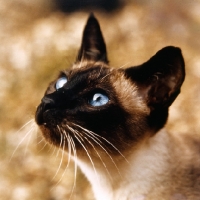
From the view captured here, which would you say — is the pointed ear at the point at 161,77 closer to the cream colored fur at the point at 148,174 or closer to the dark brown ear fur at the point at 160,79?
the dark brown ear fur at the point at 160,79

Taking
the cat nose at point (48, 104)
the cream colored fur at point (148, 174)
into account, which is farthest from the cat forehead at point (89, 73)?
the cream colored fur at point (148, 174)

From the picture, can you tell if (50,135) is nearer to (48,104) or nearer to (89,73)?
(48,104)

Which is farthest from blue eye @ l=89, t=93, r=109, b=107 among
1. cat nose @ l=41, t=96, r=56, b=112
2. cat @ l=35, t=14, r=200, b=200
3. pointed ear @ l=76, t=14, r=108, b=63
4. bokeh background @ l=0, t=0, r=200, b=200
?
bokeh background @ l=0, t=0, r=200, b=200

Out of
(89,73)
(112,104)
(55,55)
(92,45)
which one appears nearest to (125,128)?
(112,104)

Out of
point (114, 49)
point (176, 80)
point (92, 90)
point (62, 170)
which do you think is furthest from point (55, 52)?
point (176, 80)

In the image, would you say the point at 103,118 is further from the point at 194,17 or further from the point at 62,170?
the point at 194,17

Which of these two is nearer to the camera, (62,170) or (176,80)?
(176,80)

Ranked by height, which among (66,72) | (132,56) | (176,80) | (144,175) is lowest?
(144,175)

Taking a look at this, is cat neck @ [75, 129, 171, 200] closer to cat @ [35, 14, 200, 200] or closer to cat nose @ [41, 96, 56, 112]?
cat @ [35, 14, 200, 200]

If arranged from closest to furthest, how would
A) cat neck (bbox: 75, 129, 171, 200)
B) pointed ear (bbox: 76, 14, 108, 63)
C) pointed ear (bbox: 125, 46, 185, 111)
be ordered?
pointed ear (bbox: 125, 46, 185, 111) → cat neck (bbox: 75, 129, 171, 200) → pointed ear (bbox: 76, 14, 108, 63)
